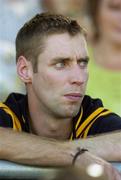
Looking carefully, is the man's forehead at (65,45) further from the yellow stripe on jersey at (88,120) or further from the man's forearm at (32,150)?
the man's forearm at (32,150)

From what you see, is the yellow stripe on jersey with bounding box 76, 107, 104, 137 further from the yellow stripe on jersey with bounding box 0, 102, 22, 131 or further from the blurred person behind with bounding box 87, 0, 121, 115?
the blurred person behind with bounding box 87, 0, 121, 115

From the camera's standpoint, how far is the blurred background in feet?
19.2

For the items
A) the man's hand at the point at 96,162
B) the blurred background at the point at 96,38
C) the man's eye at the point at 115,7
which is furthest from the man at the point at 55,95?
the man's eye at the point at 115,7

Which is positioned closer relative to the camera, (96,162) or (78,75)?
(96,162)

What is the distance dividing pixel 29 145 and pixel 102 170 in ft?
2.20

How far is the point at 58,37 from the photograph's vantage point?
11.8 feet

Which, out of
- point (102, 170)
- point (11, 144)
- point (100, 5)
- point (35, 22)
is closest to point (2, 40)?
point (100, 5)

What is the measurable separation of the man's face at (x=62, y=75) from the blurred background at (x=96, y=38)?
2195mm

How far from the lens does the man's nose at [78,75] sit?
339cm

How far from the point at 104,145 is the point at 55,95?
46cm

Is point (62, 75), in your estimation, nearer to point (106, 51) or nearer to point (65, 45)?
point (65, 45)

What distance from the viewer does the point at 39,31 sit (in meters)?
3.66

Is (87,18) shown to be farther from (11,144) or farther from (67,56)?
(11,144)

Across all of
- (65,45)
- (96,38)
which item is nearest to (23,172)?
(65,45)
